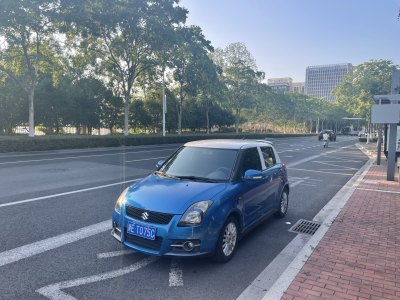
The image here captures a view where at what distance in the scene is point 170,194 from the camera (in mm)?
4250

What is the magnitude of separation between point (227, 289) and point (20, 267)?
261 cm

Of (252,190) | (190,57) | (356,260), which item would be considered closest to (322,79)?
(190,57)

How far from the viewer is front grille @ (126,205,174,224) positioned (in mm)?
3941

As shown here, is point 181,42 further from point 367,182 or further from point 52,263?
point 52,263

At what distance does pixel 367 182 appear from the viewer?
11.0 meters

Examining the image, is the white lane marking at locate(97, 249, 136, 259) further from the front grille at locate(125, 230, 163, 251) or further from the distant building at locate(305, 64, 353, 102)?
the distant building at locate(305, 64, 353, 102)

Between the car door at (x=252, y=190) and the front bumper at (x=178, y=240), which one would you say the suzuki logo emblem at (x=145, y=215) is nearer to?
the front bumper at (x=178, y=240)

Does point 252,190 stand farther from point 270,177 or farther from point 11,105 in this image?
point 11,105

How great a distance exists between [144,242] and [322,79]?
174 metres

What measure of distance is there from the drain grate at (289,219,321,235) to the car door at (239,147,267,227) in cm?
94


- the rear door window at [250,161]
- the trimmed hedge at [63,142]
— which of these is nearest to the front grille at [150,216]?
the rear door window at [250,161]

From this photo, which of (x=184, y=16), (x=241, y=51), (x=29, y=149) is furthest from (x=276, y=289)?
(x=241, y=51)

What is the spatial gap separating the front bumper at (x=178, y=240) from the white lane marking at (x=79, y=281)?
11.0 inches

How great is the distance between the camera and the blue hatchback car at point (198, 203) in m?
3.94
